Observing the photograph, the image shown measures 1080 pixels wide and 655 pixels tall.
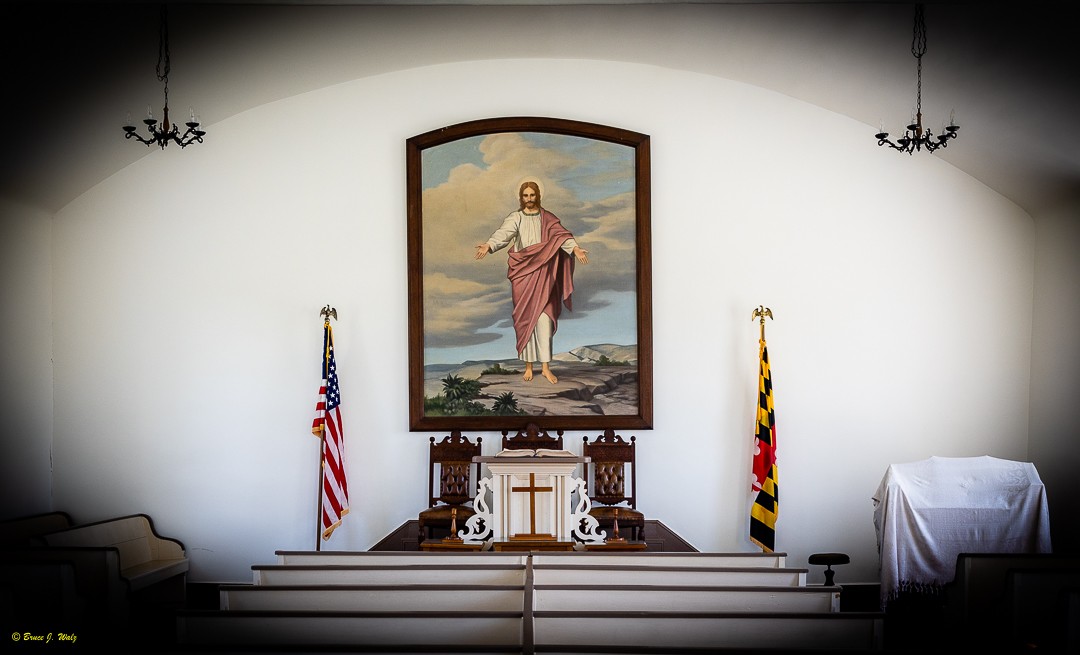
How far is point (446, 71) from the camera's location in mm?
8328

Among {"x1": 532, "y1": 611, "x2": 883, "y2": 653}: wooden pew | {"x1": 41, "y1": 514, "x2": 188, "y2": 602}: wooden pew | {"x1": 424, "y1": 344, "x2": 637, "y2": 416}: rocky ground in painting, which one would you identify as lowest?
{"x1": 41, "y1": 514, "x2": 188, "y2": 602}: wooden pew

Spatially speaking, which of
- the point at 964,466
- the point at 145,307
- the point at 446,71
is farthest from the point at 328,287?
the point at 964,466

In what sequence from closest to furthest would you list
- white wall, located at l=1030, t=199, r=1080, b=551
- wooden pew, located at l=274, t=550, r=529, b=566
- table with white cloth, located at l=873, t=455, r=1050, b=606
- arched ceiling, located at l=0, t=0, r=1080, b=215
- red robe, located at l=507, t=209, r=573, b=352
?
wooden pew, located at l=274, t=550, r=529, b=566 < table with white cloth, located at l=873, t=455, r=1050, b=606 < arched ceiling, located at l=0, t=0, r=1080, b=215 < white wall, located at l=1030, t=199, r=1080, b=551 < red robe, located at l=507, t=209, r=573, b=352

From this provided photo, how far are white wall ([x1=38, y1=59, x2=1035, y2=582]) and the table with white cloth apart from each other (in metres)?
1.63

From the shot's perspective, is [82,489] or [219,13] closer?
[219,13]

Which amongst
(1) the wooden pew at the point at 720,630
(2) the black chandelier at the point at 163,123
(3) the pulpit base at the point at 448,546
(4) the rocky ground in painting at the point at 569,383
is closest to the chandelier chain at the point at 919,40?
(4) the rocky ground in painting at the point at 569,383

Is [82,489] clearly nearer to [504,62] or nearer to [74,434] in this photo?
[74,434]

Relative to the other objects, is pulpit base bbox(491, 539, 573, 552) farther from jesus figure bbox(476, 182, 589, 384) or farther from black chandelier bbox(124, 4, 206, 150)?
black chandelier bbox(124, 4, 206, 150)

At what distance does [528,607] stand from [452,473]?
12.3 ft

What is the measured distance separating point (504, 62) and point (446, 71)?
60 centimetres

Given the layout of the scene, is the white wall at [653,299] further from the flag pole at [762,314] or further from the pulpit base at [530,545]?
the pulpit base at [530,545]

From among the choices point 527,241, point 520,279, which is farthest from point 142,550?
point 527,241

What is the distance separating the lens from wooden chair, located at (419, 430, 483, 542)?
7816mm

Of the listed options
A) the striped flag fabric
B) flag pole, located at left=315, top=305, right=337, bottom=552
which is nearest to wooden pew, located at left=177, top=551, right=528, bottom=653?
flag pole, located at left=315, top=305, right=337, bottom=552
